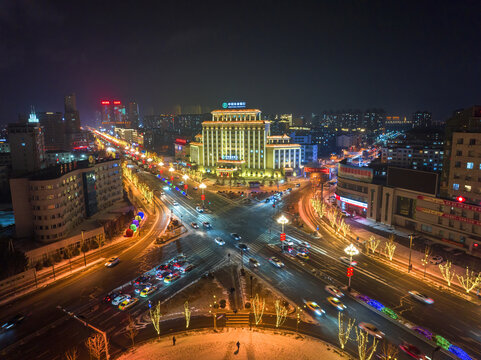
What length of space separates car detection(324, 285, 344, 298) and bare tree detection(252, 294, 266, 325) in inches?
399

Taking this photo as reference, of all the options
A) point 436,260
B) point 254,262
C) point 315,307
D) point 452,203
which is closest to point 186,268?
point 254,262

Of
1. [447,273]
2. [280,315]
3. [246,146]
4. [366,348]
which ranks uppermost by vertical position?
[246,146]

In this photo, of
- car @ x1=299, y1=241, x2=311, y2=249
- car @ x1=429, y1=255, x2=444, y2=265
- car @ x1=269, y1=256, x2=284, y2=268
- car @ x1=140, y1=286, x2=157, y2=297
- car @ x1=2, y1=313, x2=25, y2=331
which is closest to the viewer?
car @ x1=2, y1=313, x2=25, y2=331

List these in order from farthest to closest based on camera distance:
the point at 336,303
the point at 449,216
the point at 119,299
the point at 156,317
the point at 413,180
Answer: the point at 413,180 < the point at 449,216 < the point at 119,299 < the point at 336,303 < the point at 156,317

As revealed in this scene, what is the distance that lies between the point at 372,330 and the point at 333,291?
28.6 ft

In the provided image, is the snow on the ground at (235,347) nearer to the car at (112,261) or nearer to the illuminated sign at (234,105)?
the car at (112,261)

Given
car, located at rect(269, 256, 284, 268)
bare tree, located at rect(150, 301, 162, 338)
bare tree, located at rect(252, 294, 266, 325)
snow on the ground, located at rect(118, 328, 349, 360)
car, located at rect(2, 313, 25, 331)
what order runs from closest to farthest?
1. snow on the ground, located at rect(118, 328, 349, 360)
2. bare tree, located at rect(150, 301, 162, 338)
3. car, located at rect(2, 313, 25, 331)
4. bare tree, located at rect(252, 294, 266, 325)
5. car, located at rect(269, 256, 284, 268)

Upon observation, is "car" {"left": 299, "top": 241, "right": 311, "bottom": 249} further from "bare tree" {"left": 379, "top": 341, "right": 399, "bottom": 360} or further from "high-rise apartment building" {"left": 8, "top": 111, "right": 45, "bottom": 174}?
"high-rise apartment building" {"left": 8, "top": 111, "right": 45, "bottom": 174}

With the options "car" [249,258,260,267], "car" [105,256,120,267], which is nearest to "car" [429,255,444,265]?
"car" [249,258,260,267]

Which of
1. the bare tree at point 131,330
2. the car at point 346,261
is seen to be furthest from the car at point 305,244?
the bare tree at point 131,330

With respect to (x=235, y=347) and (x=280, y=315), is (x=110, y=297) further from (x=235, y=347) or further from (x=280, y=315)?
(x=280, y=315)

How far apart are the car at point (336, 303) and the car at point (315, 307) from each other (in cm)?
210

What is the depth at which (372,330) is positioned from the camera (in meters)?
36.2

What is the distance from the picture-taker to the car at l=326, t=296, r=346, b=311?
41062 mm
